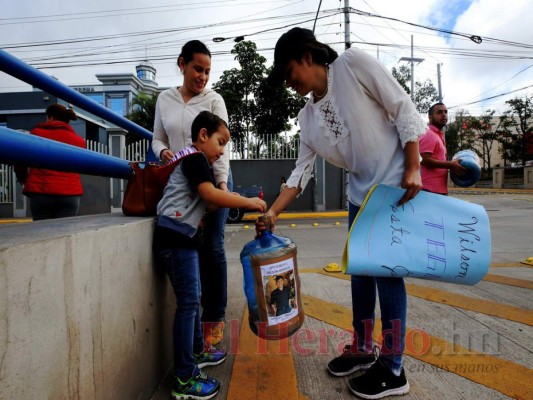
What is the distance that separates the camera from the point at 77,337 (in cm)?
107

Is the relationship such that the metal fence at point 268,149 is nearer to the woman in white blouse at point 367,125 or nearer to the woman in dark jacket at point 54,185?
the woman in dark jacket at point 54,185

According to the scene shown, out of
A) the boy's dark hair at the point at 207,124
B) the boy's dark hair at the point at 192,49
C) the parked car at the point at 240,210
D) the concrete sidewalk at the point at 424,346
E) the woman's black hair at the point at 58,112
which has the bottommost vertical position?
the concrete sidewalk at the point at 424,346

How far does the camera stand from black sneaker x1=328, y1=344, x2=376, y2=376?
5.92ft

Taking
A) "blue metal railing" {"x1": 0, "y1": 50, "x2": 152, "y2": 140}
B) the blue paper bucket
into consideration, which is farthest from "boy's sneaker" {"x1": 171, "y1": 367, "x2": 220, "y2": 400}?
the blue paper bucket

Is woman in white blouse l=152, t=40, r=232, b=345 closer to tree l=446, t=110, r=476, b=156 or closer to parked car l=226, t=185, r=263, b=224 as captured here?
parked car l=226, t=185, r=263, b=224

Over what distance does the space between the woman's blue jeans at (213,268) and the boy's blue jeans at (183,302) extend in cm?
42

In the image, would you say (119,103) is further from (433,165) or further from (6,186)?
(433,165)

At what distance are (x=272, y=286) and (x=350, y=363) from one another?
63 centimetres

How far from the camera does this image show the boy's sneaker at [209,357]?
1911 mm

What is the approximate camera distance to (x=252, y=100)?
17.4 metres

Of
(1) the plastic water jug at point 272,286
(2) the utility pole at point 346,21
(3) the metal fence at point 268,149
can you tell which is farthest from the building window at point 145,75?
(1) the plastic water jug at point 272,286

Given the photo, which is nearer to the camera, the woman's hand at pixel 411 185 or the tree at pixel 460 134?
the woman's hand at pixel 411 185

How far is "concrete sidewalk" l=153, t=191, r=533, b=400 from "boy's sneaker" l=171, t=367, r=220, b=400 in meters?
0.06

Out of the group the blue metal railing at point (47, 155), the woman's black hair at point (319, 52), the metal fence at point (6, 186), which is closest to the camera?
the blue metal railing at point (47, 155)
